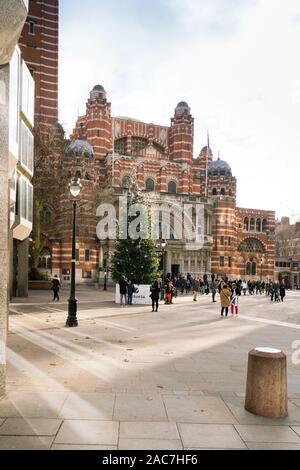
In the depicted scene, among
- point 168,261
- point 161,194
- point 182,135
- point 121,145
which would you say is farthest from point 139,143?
point 168,261

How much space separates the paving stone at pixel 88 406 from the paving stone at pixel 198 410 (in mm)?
814

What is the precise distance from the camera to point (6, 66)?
605cm

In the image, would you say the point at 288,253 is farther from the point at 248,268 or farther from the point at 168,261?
the point at 168,261

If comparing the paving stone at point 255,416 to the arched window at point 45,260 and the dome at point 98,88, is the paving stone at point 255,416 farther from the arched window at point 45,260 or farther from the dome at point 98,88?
the dome at point 98,88

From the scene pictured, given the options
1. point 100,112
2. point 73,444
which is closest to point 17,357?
point 73,444

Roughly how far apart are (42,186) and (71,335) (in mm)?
20250

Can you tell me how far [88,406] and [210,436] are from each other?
5.79 ft

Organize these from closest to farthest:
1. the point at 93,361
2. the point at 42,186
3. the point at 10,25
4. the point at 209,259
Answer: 1. the point at 10,25
2. the point at 93,361
3. the point at 42,186
4. the point at 209,259

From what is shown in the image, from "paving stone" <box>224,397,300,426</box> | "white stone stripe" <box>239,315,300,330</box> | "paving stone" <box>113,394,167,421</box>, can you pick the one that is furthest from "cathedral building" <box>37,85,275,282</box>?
"paving stone" <box>224,397,300,426</box>

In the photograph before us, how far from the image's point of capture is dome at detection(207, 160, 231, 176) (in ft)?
181

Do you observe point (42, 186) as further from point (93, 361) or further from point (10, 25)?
point (10, 25)

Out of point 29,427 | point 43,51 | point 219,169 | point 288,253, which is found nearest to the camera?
point 29,427

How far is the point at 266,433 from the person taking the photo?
484cm
